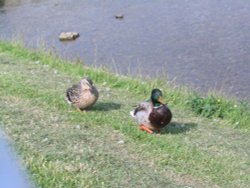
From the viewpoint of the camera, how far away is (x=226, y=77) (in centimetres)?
1506

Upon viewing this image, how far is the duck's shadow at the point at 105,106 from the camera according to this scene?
27.9ft

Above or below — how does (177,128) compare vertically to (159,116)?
below

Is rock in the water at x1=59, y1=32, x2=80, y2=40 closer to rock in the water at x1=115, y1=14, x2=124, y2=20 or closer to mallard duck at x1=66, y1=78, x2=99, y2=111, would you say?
rock in the water at x1=115, y1=14, x2=124, y2=20

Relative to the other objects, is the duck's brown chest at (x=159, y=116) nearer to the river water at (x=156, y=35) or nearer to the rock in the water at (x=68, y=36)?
the river water at (x=156, y=35)

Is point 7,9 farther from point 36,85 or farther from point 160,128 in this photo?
point 160,128

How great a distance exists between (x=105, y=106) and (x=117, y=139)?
1.84 meters

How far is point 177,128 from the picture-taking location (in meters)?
8.04

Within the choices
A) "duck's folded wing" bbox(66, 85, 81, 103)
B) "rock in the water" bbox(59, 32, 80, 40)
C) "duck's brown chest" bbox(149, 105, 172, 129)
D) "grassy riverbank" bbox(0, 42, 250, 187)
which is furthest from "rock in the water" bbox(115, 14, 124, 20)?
"duck's brown chest" bbox(149, 105, 172, 129)

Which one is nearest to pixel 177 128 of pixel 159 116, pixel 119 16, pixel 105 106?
pixel 159 116

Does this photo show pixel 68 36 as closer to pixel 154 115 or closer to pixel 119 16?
pixel 119 16

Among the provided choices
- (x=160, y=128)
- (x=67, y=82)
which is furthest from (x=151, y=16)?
(x=160, y=128)

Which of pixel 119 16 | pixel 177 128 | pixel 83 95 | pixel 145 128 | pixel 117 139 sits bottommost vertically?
pixel 119 16

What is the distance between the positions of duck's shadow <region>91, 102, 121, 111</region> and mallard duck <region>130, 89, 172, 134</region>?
109 cm

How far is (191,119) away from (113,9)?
1599cm
